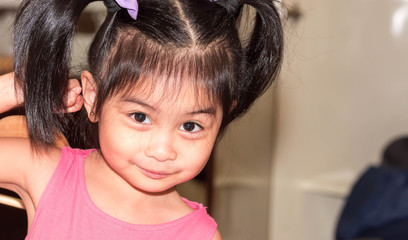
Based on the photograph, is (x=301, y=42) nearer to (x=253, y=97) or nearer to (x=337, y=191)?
(x=337, y=191)

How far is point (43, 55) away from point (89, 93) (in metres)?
0.09

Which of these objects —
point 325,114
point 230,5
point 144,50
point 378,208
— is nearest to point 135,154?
point 144,50

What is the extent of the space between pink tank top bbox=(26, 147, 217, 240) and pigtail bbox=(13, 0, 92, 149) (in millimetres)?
77

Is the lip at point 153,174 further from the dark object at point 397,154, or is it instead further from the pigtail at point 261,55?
the dark object at point 397,154

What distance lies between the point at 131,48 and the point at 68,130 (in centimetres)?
25

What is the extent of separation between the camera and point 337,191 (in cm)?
233

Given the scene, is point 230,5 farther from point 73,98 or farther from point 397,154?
point 397,154

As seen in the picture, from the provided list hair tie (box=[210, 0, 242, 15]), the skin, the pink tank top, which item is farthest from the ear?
hair tie (box=[210, 0, 242, 15])

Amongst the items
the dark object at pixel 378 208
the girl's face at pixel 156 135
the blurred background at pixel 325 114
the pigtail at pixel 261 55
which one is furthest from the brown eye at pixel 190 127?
the blurred background at pixel 325 114

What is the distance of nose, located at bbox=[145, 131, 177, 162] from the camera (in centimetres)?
83

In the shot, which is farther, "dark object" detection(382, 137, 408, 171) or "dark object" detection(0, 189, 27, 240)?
"dark object" detection(382, 137, 408, 171)

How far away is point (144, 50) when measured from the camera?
849 millimetres

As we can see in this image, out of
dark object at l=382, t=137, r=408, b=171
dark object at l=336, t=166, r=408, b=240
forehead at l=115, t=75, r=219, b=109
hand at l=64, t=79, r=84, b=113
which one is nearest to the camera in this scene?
forehead at l=115, t=75, r=219, b=109

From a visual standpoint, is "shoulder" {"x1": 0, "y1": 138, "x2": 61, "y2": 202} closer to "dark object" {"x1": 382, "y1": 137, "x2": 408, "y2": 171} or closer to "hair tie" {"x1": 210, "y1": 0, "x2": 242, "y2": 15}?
"hair tie" {"x1": 210, "y1": 0, "x2": 242, "y2": 15}
